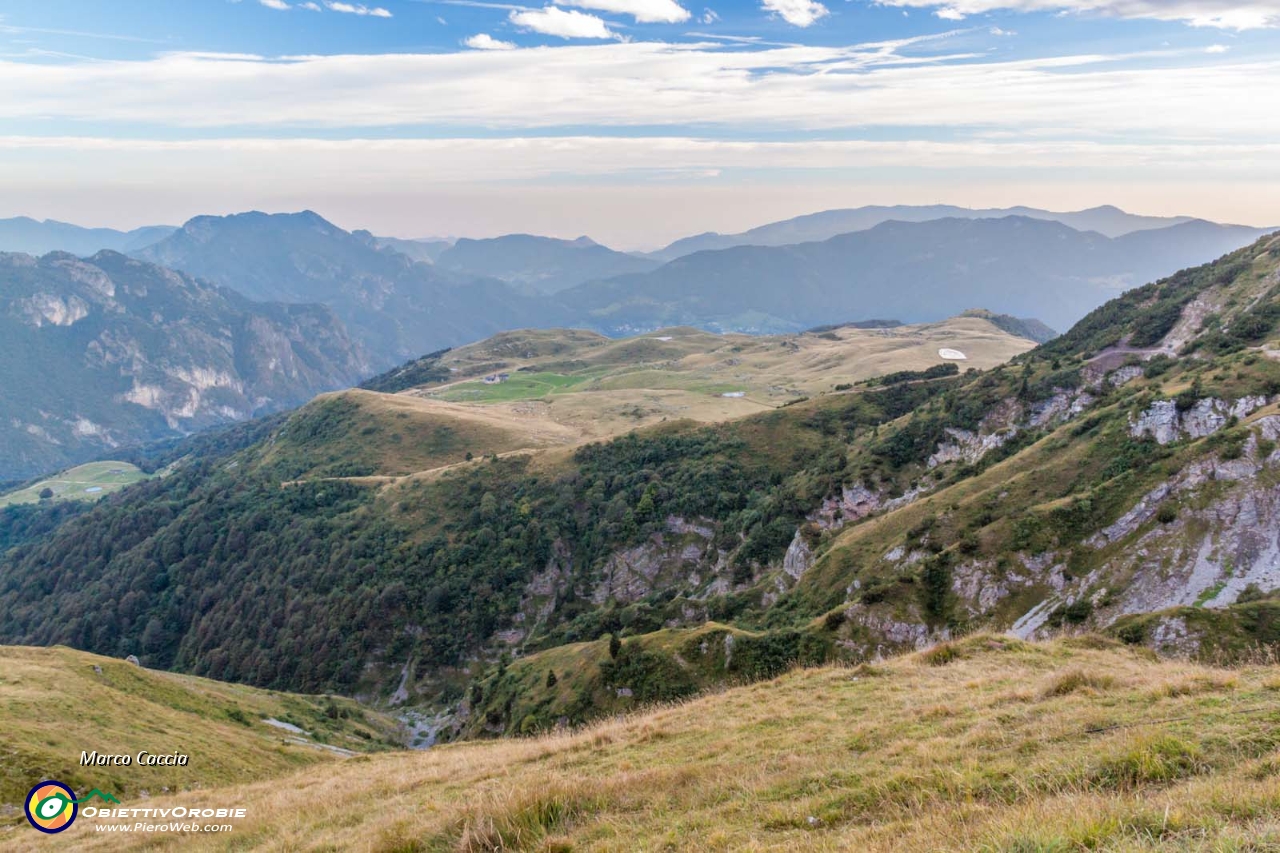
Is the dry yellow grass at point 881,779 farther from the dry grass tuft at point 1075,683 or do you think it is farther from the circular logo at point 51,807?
the circular logo at point 51,807

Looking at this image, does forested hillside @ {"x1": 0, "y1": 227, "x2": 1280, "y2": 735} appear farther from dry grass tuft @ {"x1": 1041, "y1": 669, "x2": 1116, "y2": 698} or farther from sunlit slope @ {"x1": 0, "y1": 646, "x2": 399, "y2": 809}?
sunlit slope @ {"x1": 0, "y1": 646, "x2": 399, "y2": 809}

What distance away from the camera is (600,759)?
1816cm

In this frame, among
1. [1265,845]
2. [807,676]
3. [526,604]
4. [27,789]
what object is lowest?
[526,604]

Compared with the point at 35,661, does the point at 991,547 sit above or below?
above

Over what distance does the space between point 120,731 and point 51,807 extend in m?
11.6

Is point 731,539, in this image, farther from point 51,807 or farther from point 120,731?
point 51,807

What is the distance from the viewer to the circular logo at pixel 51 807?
21.7m

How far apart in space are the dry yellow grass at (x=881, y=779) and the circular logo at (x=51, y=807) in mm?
1084

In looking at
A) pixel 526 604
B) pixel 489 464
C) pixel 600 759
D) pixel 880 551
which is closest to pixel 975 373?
Result: pixel 880 551

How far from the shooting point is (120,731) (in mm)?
33375

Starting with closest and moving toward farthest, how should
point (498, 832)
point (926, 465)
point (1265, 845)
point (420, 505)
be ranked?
point (1265, 845) → point (498, 832) → point (926, 465) → point (420, 505)

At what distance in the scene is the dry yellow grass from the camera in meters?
8.73

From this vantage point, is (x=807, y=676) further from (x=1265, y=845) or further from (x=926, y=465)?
(x=926, y=465)

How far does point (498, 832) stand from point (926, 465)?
76.2 metres
